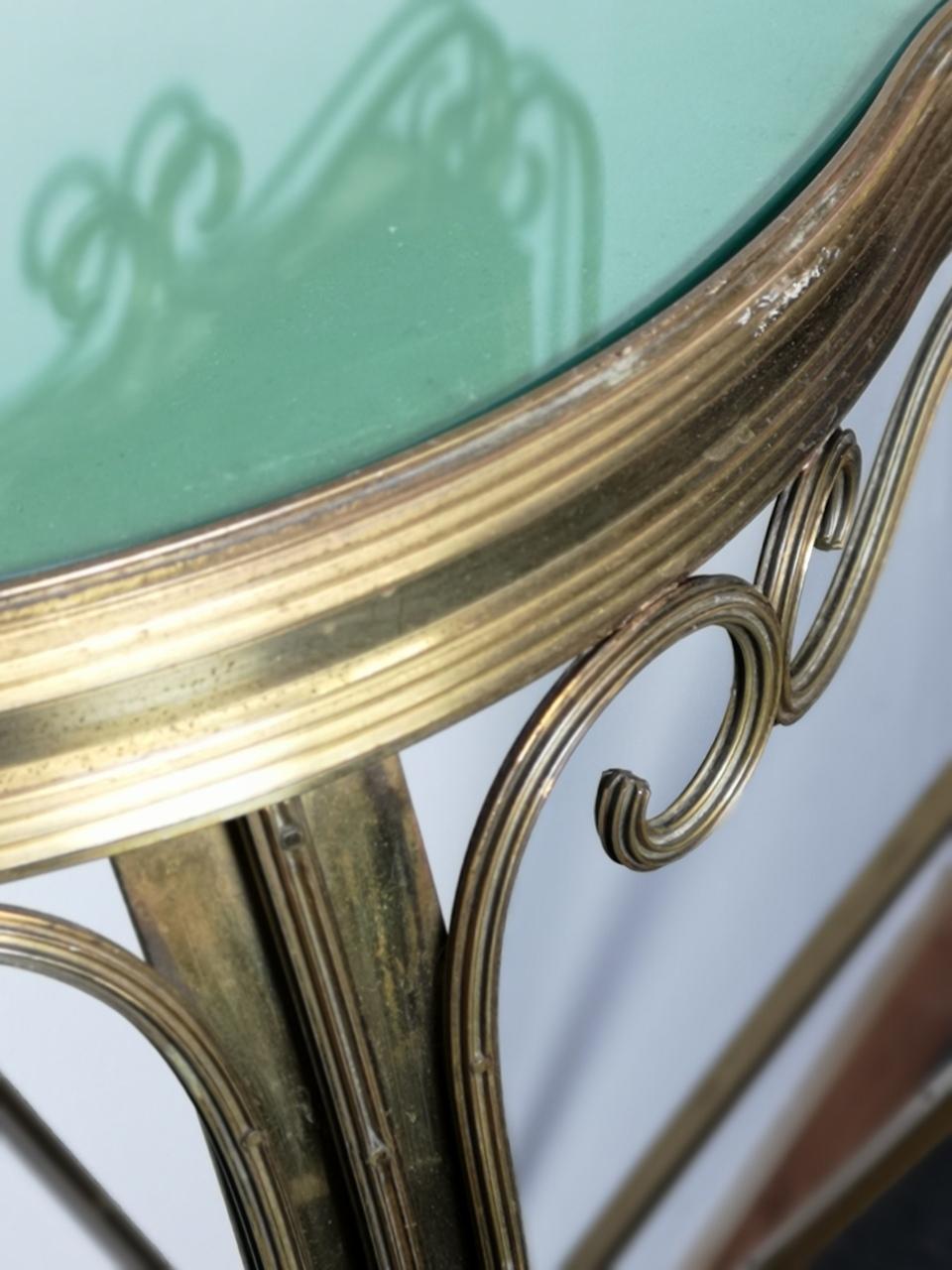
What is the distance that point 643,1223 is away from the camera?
0.98m

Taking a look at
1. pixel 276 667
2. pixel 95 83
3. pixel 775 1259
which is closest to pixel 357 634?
pixel 276 667

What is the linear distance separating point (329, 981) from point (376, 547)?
143 millimetres

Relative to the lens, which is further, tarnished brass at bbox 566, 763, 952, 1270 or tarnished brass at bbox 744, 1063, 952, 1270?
tarnished brass at bbox 566, 763, 952, 1270

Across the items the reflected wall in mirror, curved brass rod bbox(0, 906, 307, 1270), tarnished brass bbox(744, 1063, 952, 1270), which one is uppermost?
the reflected wall in mirror

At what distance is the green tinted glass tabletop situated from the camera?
16.8 inches

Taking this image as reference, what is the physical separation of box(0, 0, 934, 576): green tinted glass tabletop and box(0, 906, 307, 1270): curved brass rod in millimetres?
112

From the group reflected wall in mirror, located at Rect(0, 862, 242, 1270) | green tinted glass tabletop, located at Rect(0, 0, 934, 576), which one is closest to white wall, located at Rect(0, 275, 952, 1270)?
reflected wall in mirror, located at Rect(0, 862, 242, 1270)

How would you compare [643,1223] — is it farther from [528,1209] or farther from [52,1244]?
[52,1244]

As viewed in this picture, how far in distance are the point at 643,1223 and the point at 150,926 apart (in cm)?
61

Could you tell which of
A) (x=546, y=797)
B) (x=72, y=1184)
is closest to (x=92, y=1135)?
(x=72, y=1184)

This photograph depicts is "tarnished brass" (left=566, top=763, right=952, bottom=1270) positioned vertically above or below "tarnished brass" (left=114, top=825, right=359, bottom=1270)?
above

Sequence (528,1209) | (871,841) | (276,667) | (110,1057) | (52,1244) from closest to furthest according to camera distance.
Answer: (276,667), (110,1057), (52,1244), (528,1209), (871,841)

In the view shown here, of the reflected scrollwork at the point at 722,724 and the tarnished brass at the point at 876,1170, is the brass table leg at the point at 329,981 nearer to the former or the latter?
the reflected scrollwork at the point at 722,724

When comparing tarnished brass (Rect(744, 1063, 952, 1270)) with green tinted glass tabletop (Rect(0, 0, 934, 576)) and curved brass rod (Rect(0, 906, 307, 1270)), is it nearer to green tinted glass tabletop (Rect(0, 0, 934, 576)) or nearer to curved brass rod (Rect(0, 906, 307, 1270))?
curved brass rod (Rect(0, 906, 307, 1270))
